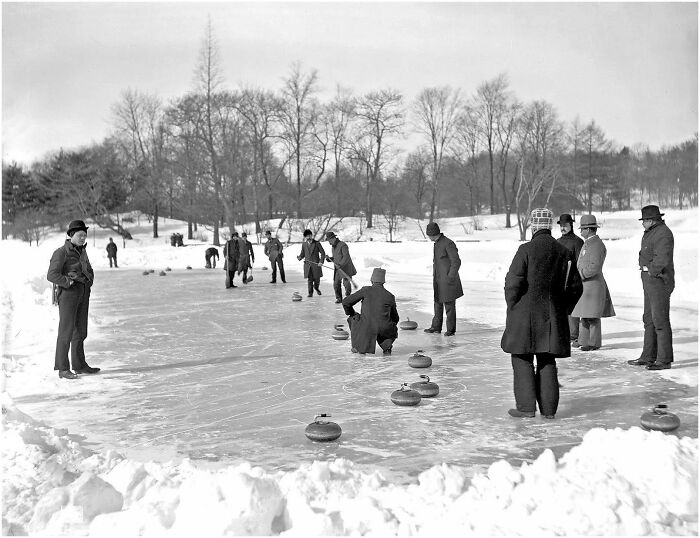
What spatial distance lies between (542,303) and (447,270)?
380cm

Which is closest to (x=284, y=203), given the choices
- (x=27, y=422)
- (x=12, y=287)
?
(x=12, y=287)

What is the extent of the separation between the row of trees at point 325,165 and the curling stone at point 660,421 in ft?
50.0

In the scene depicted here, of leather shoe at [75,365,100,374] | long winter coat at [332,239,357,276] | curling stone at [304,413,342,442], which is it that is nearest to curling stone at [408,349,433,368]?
curling stone at [304,413,342,442]

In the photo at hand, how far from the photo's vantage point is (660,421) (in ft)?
15.2

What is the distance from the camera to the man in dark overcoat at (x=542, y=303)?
4.88 meters

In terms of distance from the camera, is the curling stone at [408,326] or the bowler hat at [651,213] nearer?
the bowler hat at [651,213]

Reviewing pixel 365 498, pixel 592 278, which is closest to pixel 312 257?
pixel 592 278

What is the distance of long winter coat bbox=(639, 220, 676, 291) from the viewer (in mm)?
6492

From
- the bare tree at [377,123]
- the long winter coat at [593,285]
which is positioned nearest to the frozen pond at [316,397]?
the long winter coat at [593,285]

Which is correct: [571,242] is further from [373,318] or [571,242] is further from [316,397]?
[316,397]

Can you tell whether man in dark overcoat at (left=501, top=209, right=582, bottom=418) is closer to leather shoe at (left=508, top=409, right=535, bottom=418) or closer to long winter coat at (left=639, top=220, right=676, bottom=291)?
leather shoe at (left=508, top=409, right=535, bottom=418)

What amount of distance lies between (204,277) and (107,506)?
1850cm

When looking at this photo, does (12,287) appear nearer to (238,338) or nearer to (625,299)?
(238,338)

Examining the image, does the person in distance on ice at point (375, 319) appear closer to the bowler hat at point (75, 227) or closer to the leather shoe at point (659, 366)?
the leather shoe at point (659, 366)
